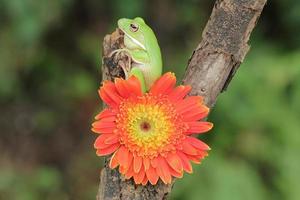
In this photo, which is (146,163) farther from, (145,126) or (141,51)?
(141,51)

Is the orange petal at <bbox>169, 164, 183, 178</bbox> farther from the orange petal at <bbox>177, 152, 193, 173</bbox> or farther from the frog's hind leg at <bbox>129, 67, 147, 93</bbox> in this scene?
the frog's hind leg at <bbox>129, 67, 147, 93</bbox>

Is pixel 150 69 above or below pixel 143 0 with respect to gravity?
above

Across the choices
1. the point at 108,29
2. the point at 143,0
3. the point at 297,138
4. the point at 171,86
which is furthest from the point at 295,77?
the point at 171,86

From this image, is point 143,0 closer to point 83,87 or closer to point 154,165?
point 83,87

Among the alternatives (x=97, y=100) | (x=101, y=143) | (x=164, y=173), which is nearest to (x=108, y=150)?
(x=101, y=143)

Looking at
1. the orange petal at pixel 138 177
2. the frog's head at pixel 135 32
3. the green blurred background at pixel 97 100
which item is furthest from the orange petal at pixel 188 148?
the green blurred background at pixel 97 100

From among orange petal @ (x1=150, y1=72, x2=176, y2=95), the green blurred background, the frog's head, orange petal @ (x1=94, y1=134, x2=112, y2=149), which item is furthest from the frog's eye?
the green blurred background

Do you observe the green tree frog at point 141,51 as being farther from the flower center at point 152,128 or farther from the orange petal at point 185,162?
the orange petal at point 185,162
